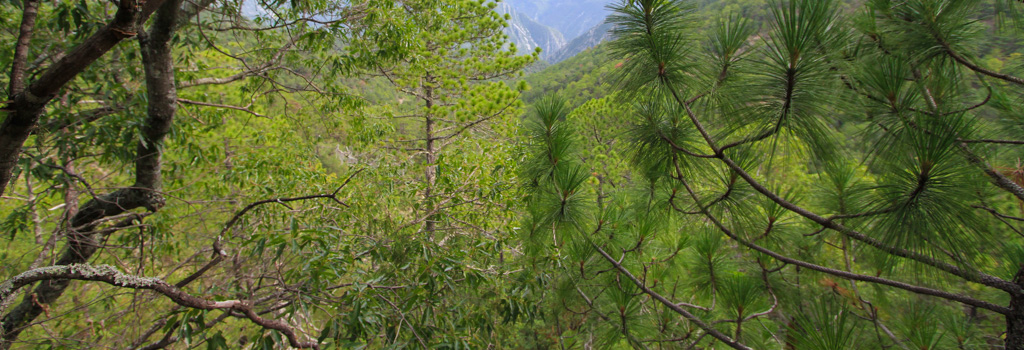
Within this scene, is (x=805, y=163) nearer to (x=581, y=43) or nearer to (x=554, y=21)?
(x=581, y=43)

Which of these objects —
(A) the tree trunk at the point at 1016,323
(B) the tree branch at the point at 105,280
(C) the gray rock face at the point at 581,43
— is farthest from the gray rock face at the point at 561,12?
(B) the tree branch at the point at 105,280

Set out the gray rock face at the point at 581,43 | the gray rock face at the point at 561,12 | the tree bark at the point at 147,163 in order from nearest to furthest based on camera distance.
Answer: the tree bark at the point at 147,163 < the gray rock face at the point at 581,43 < the gray rock face at the point at 561,12

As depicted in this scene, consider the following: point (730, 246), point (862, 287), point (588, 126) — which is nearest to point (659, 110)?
point (730, 246)

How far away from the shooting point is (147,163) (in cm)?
166

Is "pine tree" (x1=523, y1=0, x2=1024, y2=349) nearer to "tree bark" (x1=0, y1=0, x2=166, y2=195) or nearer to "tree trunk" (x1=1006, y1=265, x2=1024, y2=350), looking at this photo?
"tree trunk" (x1=1006, y1=265, x2=1024, y2=350)

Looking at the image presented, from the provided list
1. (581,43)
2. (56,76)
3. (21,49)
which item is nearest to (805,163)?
(56,76)

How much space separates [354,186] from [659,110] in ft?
7.59

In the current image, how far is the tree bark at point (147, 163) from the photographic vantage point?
1392 millimetres

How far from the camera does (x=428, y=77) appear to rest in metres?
5.00

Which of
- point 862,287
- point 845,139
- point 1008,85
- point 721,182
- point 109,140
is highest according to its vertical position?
point 1008,85

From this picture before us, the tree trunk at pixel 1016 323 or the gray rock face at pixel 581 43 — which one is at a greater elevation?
the gray rock face at pixel 581 43

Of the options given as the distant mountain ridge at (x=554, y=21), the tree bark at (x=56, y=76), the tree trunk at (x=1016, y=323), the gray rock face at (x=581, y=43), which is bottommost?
the tree trunk at (x=1016, y=323)

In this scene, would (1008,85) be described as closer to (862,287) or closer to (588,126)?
(862,287)

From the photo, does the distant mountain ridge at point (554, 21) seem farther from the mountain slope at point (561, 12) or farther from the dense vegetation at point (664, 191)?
the dense vegetation at point (664, 191)
